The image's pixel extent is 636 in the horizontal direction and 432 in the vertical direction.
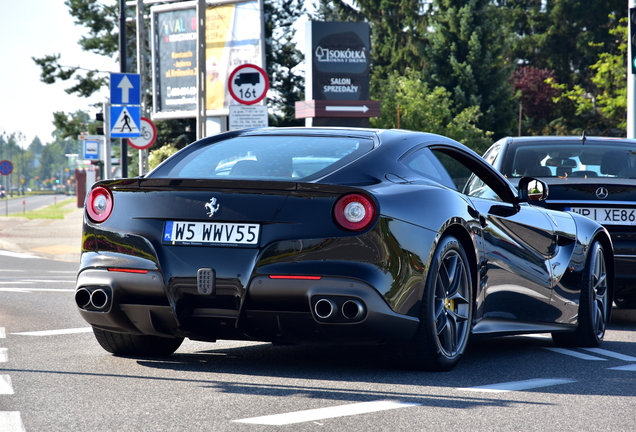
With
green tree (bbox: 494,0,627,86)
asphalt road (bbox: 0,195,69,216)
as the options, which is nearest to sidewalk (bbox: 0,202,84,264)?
asphalt road (bbox: 0,195,69,216)

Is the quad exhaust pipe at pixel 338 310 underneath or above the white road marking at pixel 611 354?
above

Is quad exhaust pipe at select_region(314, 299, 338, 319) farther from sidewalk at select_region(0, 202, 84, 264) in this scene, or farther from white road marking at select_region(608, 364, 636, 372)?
sidewalk at select_region(0, 202, 84, 264)

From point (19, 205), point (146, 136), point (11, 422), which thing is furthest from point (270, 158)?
point (19, 205)

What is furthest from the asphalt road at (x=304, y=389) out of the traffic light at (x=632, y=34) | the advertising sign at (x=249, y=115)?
the advertising sign at (x=249, y=115)

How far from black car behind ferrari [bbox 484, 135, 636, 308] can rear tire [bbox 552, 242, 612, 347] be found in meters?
0.75

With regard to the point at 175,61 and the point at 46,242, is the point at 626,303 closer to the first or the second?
the point at 46,242

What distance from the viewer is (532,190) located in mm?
6816

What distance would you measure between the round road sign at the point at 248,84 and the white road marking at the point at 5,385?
11.9 m

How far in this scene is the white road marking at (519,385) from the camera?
5.21 m

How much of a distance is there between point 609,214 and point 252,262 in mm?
4259

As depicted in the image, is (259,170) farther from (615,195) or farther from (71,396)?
(615,195)

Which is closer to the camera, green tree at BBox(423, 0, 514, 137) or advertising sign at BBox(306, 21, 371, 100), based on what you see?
advertising sign at BBox(306, 21, 371, 100)

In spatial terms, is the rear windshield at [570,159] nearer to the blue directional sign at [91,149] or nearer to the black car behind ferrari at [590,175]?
the black car behind ferrari at [590,175]

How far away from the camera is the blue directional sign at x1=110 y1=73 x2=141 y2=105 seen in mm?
22031
